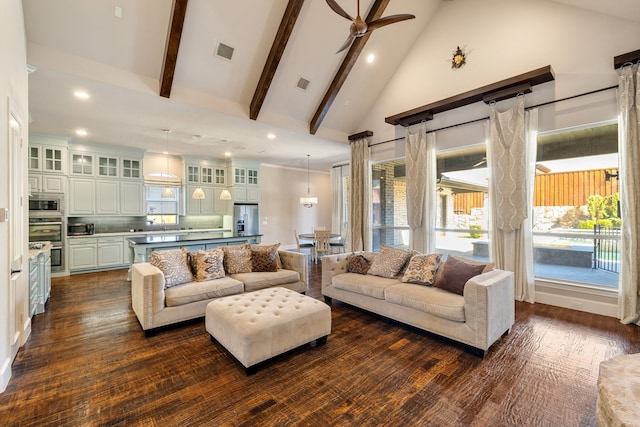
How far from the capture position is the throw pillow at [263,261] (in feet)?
13.5

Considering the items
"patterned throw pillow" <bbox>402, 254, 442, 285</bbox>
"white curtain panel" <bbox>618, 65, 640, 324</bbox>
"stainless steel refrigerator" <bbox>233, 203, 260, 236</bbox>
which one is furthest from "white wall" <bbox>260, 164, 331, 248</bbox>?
"white curtain panel" <bbox>618, 65, 640, 324</bbox>

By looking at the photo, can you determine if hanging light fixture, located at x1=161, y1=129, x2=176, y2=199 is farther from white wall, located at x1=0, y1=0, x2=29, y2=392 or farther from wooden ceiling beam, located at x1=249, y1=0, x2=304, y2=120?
white wall, located at x1=0, y1=0, x2=29, y2=392

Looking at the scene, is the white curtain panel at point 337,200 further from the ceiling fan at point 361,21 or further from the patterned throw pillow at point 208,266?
the ceiling fan at point 361,21

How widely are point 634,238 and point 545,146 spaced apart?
161 centimetres

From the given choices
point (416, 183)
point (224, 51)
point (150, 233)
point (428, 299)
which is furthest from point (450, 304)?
point (150, 233)

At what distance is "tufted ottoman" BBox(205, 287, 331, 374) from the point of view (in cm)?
229

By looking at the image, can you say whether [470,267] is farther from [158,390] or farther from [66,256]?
[66,256]

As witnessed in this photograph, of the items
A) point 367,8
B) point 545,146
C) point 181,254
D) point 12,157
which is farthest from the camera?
point 367,8

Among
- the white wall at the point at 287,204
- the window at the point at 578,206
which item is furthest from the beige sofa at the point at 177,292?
the white wall at the point at 287,204

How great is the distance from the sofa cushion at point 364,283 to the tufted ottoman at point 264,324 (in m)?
0.84

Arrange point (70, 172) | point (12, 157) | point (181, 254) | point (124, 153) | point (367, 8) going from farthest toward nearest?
point (124, 153) < point (70, 172) < point (367, 8) < point (181, 254) < point (12, 157)

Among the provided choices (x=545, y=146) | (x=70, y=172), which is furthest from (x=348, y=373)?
(x=70, y=172)

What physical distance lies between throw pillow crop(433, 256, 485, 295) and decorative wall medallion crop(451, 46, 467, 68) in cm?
363

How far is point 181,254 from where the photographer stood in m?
3.65
